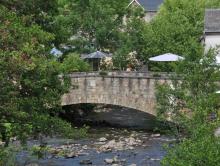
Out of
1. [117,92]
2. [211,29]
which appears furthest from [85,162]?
[211,29]

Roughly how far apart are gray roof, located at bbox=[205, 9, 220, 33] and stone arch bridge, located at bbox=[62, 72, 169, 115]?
8.60 meters

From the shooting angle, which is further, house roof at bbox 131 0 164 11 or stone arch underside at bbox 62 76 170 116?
house roof at bbox 131 0 164 11

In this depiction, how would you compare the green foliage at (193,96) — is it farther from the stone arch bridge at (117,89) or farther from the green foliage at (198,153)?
the stone arch bridge at (117,89)

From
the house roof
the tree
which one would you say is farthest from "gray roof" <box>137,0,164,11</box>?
the tree

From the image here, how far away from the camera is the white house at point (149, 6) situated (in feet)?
232

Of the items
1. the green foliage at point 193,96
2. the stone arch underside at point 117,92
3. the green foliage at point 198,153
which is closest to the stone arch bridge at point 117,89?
the stone arch underside at point 117,92

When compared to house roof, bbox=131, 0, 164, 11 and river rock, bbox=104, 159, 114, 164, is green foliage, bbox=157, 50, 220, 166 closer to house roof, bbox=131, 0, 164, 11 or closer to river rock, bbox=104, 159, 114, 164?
river rock, bbox=104, 159, 114, 164

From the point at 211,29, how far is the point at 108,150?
15.3 metres

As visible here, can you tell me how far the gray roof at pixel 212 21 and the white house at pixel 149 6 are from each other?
2583 centimetres

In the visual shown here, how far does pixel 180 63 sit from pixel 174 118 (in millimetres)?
2846

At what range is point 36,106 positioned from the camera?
66.1 feet

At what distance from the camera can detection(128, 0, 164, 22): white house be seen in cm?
7070

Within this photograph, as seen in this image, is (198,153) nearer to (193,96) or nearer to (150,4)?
(193,96)

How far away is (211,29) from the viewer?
142 feet
